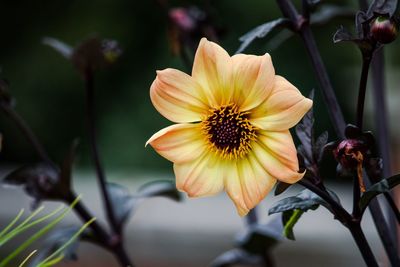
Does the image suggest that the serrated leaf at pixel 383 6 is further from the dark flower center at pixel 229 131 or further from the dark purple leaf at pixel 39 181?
the dark purple leaf at pixel 39 181

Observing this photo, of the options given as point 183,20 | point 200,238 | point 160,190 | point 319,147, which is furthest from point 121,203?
point 200,238

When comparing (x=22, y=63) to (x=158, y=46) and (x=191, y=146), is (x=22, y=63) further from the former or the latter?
(x=191, y=146)

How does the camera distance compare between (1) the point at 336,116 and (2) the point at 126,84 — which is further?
(2) the point at 126,84

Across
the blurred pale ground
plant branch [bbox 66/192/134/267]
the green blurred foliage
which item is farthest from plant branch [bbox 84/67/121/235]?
the green blurred foliage

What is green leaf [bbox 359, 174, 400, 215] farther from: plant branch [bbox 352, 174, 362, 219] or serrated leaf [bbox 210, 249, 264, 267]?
serrated leaf [bbox 210, 249, 264, 267]

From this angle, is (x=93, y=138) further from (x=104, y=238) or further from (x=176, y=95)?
(x=176, y=95)

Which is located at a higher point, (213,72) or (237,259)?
(213,72)

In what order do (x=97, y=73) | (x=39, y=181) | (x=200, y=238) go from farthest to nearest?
(x=97, y=73) < (x=200, y=238) < (x=39, y=181)
